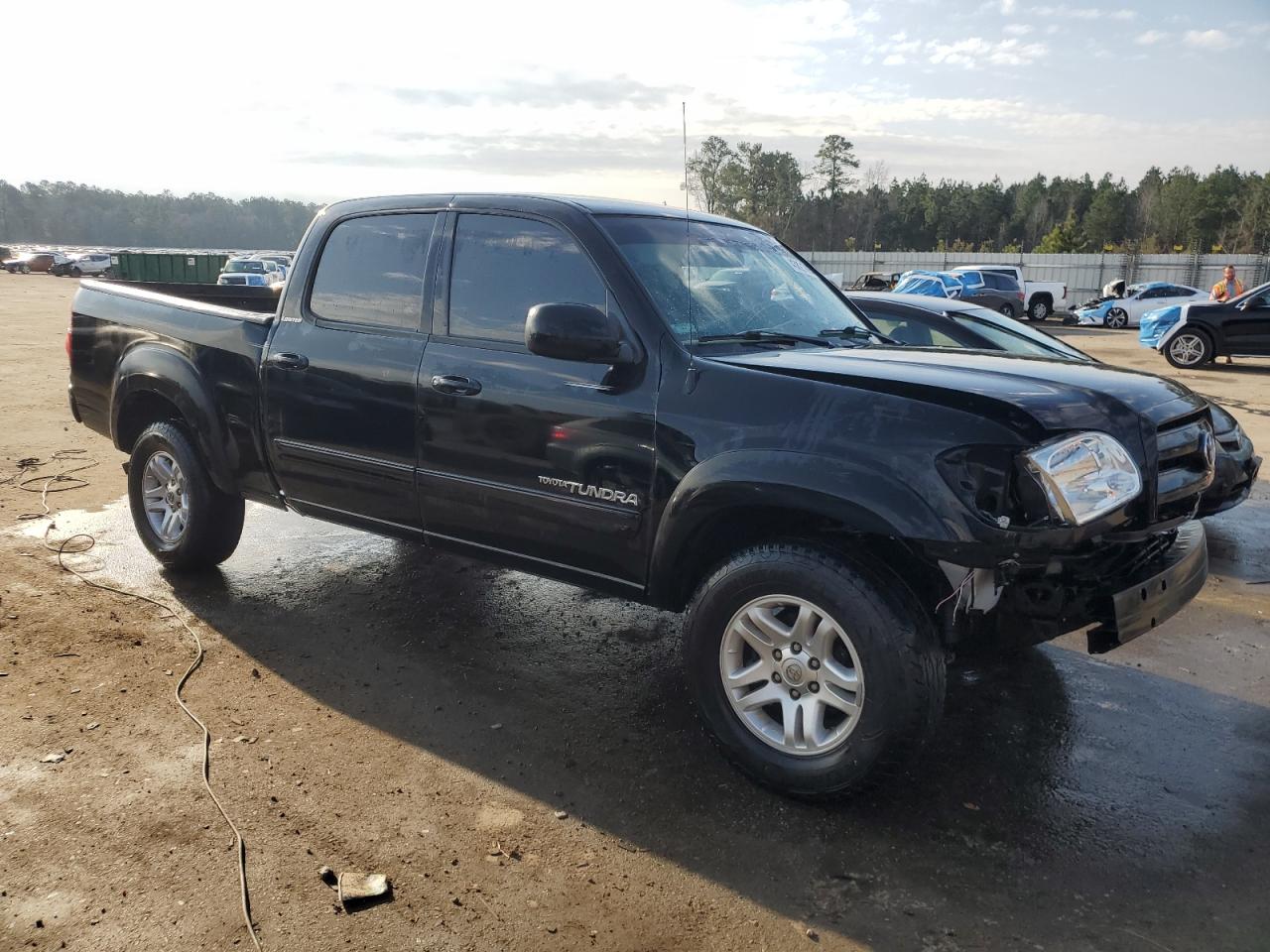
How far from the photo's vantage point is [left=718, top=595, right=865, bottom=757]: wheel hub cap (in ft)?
10.2

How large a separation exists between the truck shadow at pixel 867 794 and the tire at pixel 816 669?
7.2 inches

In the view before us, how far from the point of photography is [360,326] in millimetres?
4320

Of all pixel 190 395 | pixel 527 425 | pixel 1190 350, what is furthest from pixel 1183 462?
pixel 1190 350

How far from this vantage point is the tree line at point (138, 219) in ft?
535

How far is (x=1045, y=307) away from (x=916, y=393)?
1251 inches

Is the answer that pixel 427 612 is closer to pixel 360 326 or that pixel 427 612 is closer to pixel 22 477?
pixel 360 326

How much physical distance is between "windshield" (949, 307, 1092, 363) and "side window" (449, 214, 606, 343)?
3873 mm

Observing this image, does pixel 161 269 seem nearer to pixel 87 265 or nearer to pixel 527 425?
pixel 87 265

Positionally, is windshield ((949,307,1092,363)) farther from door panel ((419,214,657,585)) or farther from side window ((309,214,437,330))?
side window ((309,214,437,330))

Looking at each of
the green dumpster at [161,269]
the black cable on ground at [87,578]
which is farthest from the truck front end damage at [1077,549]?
the green dumpster at [161,269]

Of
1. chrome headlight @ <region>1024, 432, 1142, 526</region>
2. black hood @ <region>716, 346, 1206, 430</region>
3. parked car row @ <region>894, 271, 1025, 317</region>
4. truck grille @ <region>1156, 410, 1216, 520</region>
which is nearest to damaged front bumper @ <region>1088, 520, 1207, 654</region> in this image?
truck grille @ <region>1156, 410, 1216, 520</region>

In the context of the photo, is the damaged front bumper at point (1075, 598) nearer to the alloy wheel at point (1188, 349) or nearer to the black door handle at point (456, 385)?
the black door handle at point (456, 385)

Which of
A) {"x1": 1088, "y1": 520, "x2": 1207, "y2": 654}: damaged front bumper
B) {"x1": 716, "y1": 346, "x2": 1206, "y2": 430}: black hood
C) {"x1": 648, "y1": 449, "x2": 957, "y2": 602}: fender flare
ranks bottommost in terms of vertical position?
{"x1": 1088, "y1": 520, "x2": 1207, "y2": 654}: damaged front bumper

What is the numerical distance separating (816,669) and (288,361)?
2.80 metres
